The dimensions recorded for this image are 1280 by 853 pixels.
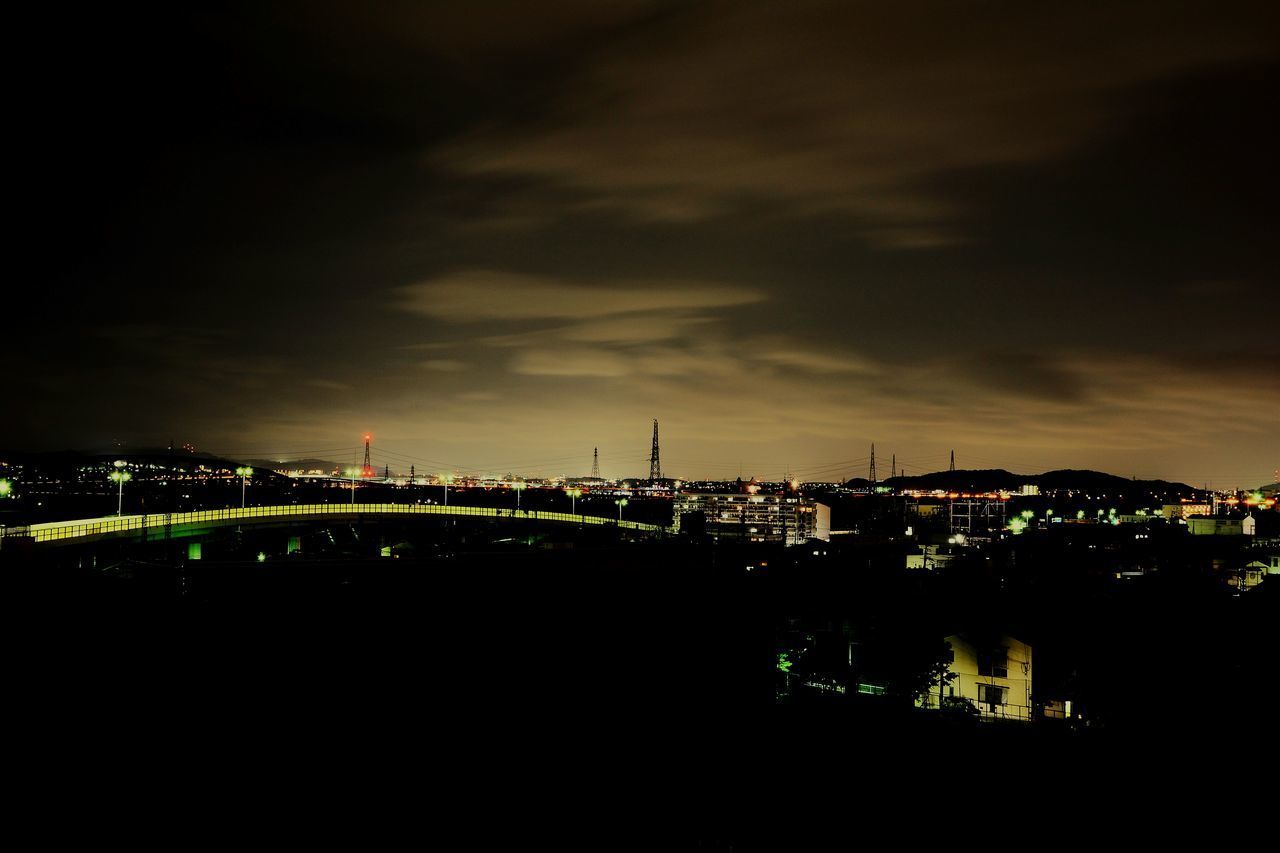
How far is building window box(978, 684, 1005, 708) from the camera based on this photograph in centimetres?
1894

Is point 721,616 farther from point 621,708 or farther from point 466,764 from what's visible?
point 466,764

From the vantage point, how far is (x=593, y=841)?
1070cm

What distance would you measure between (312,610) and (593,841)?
17.8 m

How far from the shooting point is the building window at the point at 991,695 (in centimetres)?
1894

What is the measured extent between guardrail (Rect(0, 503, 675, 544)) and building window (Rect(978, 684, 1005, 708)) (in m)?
31.8

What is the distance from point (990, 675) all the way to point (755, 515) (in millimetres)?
66987

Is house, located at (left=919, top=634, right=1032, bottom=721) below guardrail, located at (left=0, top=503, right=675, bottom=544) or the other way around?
below

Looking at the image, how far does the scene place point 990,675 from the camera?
753 inches

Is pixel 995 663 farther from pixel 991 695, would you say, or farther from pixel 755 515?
pixel 755 515

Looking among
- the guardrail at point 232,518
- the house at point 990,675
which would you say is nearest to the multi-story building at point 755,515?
the guardrail at point 232,518

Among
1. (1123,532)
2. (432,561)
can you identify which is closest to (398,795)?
(432,561)

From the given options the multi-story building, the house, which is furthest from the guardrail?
the house

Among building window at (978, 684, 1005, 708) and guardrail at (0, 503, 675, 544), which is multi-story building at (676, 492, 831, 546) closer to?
guardrail at (0, 503, 675, 544)

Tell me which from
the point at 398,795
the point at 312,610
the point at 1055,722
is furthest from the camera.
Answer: the point at 312,610
